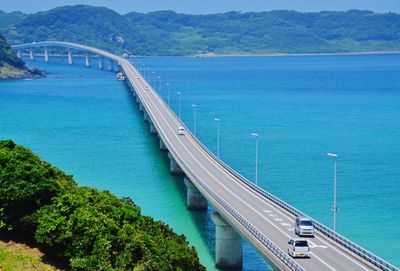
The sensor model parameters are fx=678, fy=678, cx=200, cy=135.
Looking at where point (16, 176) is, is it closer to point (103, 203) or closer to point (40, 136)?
point (103, 203)

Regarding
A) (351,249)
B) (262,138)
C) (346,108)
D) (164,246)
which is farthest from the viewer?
(346,108)

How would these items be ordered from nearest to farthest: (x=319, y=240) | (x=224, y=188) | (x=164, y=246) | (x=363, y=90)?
(x=164, y=246) < (x=319, y=240) < (x=224, y=188) < (x=363, y=90)

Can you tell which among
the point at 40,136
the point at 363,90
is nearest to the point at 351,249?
the point at 40,136

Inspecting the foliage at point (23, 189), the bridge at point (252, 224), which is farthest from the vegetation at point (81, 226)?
the bridge at point (252, 224)

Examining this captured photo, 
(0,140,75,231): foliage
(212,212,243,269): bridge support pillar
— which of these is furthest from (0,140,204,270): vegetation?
(212,212,243,269): bridge support pillar

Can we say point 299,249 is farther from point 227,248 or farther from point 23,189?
point 23,189

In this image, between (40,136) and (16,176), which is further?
(40,136)

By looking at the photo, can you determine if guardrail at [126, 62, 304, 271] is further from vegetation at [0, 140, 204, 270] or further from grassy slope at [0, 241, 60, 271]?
grassy slope at [0, 241, 60, 271]

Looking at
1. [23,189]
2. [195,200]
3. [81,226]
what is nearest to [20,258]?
[81,226]
